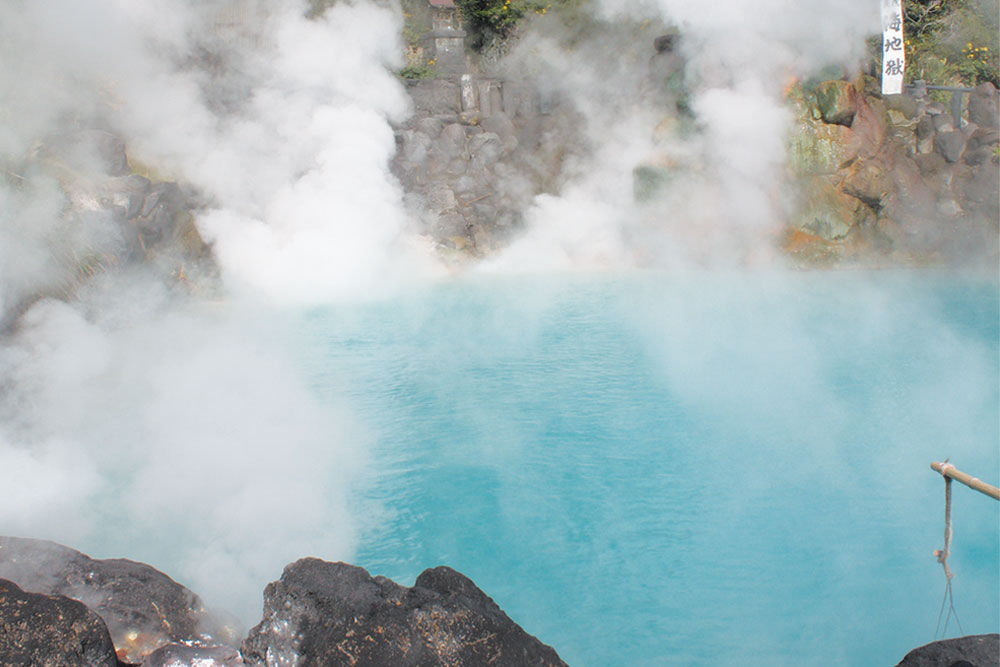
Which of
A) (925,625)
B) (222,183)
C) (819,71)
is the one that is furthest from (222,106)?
(925,625)

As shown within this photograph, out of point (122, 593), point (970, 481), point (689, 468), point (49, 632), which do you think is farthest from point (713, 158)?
point (49, 632)

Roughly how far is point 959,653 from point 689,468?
2.00 m

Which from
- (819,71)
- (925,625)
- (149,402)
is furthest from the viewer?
(819,71)

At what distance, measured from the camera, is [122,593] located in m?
2.26

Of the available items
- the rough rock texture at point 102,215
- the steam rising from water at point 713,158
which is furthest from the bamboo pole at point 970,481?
the steam rising from water at point 713,158

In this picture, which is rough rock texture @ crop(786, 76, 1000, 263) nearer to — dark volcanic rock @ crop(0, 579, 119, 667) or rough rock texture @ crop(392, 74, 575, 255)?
rough rock texture @ crop(392, 74, 575, 255)

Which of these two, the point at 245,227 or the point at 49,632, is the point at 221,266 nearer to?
the point at 245,227

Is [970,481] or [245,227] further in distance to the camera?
[245,227]

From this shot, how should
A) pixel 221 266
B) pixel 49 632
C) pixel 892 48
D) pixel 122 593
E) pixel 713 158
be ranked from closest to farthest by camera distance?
pixel 49 632 < pixel 122 593 < pixel 221 266 < pixel 892 48 < pixel 713 158

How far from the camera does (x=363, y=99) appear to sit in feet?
32.0

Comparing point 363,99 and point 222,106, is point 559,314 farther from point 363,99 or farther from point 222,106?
point 222,106

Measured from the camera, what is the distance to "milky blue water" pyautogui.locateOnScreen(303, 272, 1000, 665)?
116 inches

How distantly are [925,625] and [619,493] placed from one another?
4.43 ft

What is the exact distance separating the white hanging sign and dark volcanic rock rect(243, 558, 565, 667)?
957 centimetres
